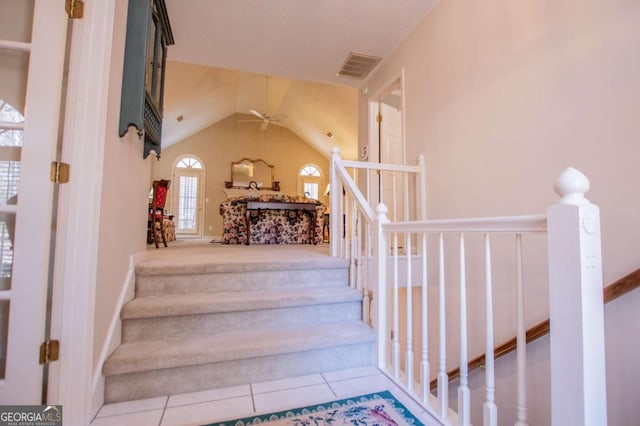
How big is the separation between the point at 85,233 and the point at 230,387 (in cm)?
106

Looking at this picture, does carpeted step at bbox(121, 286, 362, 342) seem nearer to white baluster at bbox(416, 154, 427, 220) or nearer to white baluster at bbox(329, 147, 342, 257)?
white baluster at bbox(329, 147, 342, 257)

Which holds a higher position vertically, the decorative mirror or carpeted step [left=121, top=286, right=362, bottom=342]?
the decorative mirror

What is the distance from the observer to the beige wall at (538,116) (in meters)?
1.46

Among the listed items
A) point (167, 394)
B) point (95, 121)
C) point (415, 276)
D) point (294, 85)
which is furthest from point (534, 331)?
point (294, 85)

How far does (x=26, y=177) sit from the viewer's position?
3.98ft

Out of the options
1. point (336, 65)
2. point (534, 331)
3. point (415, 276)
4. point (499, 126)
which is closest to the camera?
point (534, 331)

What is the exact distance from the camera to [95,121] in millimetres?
1333

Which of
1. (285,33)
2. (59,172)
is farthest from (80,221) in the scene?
(285,33)

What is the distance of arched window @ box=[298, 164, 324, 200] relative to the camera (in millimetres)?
10047

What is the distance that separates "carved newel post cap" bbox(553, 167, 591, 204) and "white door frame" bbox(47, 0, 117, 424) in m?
1.79

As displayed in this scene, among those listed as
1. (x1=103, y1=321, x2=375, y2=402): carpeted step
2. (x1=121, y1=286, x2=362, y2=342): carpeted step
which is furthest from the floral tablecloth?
(x1=103, y1=321, x2=375, y2=402): carpeted step

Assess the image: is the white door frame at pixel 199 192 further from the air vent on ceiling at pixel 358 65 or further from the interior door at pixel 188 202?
the air vent on ceiling at pixel 358 65

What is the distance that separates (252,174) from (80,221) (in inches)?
330

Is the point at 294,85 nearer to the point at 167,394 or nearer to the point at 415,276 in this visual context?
the point at 415,276
